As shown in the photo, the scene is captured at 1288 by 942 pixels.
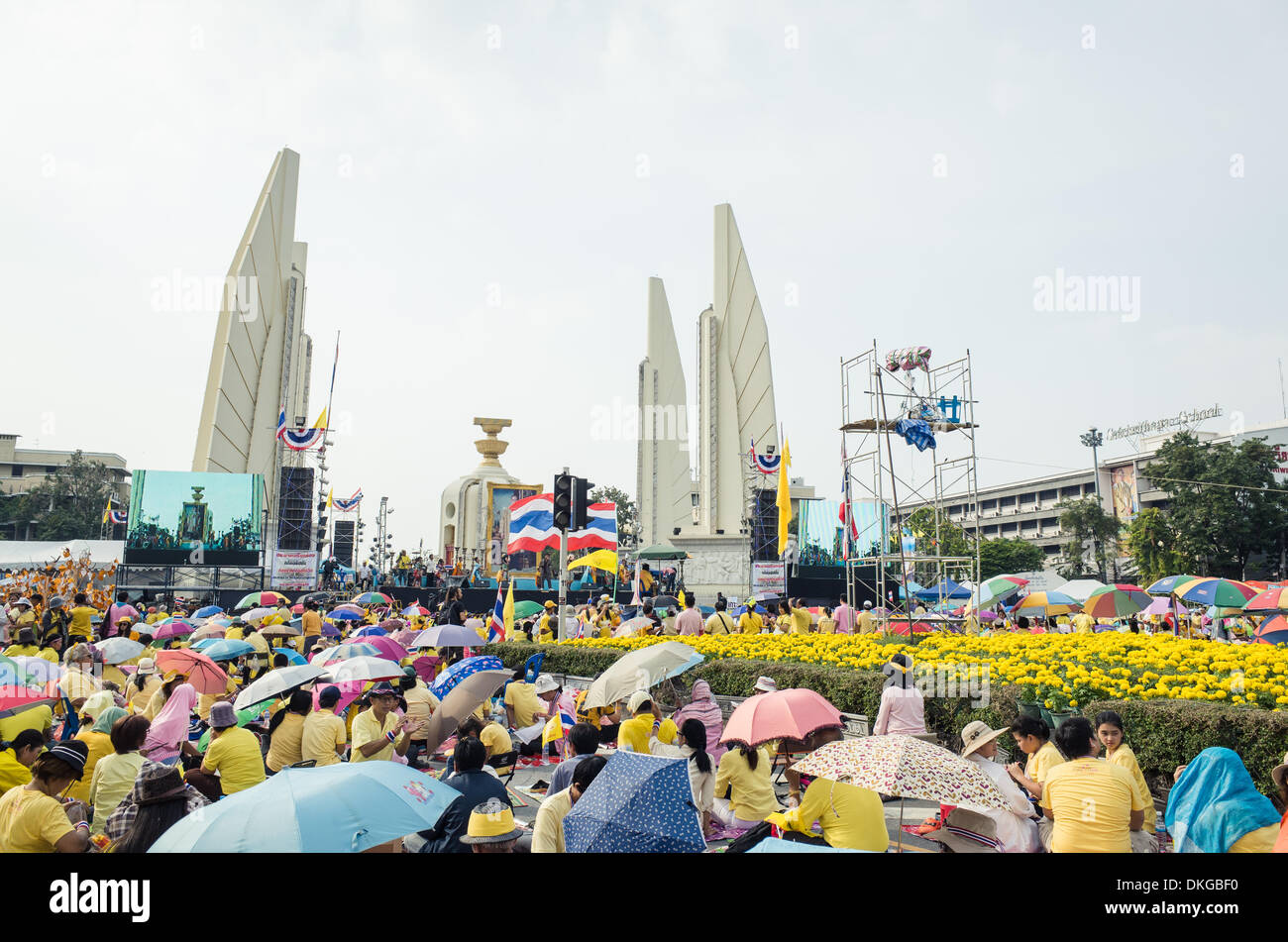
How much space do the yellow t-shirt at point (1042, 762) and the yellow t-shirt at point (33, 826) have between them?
18.8ft

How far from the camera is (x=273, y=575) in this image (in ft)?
99.6

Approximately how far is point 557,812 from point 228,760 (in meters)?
3.14

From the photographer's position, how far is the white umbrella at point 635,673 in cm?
849

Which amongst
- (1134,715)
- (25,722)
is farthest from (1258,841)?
(25,722)

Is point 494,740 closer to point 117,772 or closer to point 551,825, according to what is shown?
point 117,772

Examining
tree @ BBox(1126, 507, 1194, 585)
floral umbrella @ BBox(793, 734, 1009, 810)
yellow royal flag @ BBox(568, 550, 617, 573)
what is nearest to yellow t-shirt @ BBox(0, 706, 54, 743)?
floral umbrella @ BBox(793, 734, 1009, 810)

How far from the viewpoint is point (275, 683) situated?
331 inches

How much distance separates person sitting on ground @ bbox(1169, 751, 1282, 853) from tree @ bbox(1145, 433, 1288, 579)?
43815 millimetres

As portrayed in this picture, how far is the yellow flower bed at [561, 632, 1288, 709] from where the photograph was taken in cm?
767

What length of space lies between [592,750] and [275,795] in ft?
8.06

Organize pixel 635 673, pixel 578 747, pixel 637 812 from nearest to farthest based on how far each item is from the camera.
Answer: pixel 637 812 → pixel 578 747 → pixel 635 673

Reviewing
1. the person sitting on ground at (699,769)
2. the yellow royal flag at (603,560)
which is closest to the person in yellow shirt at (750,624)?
the yellow royal flag at (603,560)
